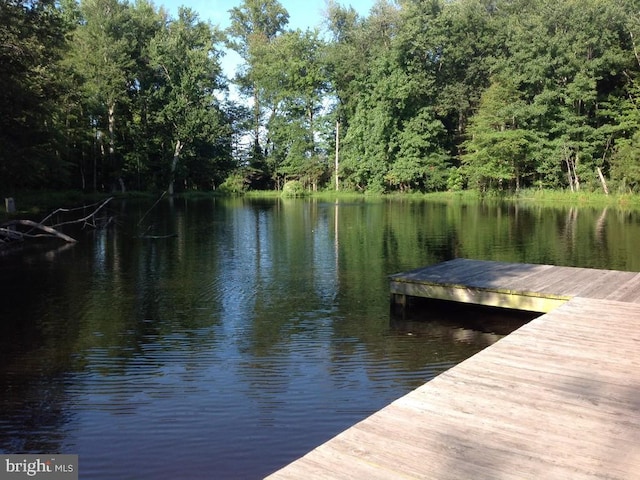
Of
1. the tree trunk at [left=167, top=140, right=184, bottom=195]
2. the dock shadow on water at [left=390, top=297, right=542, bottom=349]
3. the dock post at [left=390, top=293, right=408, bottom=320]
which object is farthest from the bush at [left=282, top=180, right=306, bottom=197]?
the dock post at [left=390, top=293, right=408, bottom=320]

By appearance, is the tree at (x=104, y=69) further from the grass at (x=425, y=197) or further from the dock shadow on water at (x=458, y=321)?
the dock shadow on water at (x=458, y=321)

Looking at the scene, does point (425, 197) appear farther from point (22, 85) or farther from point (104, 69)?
point (22, 85)

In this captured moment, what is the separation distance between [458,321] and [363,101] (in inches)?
1571

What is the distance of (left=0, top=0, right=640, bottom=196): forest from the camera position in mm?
36188

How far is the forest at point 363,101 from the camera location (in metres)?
36.2

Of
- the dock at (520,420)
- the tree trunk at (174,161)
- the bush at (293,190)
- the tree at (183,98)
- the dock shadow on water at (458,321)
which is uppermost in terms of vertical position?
the tree at (183,98)

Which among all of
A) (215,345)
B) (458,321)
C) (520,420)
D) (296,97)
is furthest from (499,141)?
(520,420)

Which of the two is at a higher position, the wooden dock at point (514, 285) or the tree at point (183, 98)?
the tree at point (183, 98)

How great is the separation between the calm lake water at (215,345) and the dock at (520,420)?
4.25 feet

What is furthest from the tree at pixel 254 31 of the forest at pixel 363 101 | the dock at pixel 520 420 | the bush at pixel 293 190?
the dock at pixel 520 420

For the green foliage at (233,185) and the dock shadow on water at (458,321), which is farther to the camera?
the green foliage at (233,185)

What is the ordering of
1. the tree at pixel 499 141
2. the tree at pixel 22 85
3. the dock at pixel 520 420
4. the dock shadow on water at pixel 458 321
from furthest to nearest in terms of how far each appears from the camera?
1. the tree at pixel 499 141
2. the tree at pixel 22 85
3. the dock shadow on water at pixel 458 321
4. the dock at pixel 520 420

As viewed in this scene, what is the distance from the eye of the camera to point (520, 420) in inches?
135

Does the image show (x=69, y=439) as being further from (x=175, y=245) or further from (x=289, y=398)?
(x=175, y=245)
